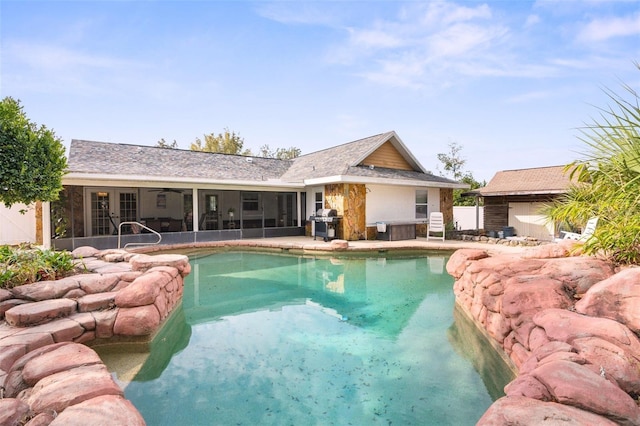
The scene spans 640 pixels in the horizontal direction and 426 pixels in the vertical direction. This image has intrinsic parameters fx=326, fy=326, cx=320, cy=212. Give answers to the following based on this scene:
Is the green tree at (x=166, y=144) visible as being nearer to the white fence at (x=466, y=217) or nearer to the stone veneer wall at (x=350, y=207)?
the stone veneer wall at (x=350, y=207)

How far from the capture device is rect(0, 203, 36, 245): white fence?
475 inches

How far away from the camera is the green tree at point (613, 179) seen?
2.66 meters

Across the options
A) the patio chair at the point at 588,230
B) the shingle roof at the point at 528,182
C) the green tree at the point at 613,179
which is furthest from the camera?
the shingle roof at the point at 528,182

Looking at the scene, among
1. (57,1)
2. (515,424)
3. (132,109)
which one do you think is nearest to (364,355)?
(515,424)

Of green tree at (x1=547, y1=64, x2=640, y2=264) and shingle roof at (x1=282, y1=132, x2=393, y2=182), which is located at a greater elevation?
shingle roof at (x1=282, y1=132, x2=393, y2=182)

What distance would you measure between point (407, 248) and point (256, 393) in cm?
879

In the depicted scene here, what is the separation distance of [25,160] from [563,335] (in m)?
7.15

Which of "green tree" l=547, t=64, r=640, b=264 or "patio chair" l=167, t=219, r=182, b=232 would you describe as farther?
"patio chair" l=167, t=219, r=182, b=232

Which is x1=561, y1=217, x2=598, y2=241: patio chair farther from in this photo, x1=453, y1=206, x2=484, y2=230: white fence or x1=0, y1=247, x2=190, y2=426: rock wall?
x1=453, y1=206, x2=484, y2=230: white fence

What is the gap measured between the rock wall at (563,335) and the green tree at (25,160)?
6.65 m

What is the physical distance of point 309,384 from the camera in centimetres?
313

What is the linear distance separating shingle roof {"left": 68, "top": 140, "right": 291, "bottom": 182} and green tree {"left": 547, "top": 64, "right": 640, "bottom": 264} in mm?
11228

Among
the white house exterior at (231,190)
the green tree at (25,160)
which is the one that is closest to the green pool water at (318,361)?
the green tree at (25,160)

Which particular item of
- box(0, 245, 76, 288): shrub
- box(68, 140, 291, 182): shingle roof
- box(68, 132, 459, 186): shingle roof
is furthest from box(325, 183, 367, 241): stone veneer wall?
box(0, 245, 76, 288): shrub
